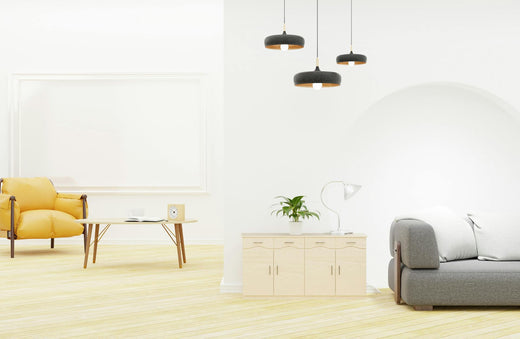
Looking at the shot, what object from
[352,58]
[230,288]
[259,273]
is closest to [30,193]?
[230,288]

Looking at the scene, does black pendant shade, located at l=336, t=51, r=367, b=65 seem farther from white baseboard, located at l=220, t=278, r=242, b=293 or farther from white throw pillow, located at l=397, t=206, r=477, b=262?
white baseboard, located at l=220, t=278, r=242, b=293

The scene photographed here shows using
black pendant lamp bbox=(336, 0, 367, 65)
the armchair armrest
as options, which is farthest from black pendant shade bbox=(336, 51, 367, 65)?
the armchair armrest

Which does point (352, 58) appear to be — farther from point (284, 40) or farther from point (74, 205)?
point (74, 205)

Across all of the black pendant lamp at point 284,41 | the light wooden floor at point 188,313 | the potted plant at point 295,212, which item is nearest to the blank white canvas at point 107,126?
the light wooden floor at point 188,313

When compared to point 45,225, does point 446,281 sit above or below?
below

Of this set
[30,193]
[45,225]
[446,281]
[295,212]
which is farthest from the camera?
[30,193]

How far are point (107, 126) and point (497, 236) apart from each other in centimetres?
639

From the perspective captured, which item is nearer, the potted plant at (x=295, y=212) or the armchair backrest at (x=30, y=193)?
the potted plant at (x=295, y=212)

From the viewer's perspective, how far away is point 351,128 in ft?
19.9

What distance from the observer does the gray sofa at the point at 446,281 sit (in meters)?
5.05

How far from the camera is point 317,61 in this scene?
4902 mm

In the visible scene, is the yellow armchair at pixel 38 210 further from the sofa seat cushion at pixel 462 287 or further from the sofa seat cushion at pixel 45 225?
the sofa seat cushion at pixel 462 287

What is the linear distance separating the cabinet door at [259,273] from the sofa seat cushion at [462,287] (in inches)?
44.9

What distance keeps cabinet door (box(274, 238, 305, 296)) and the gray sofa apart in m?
0.89
